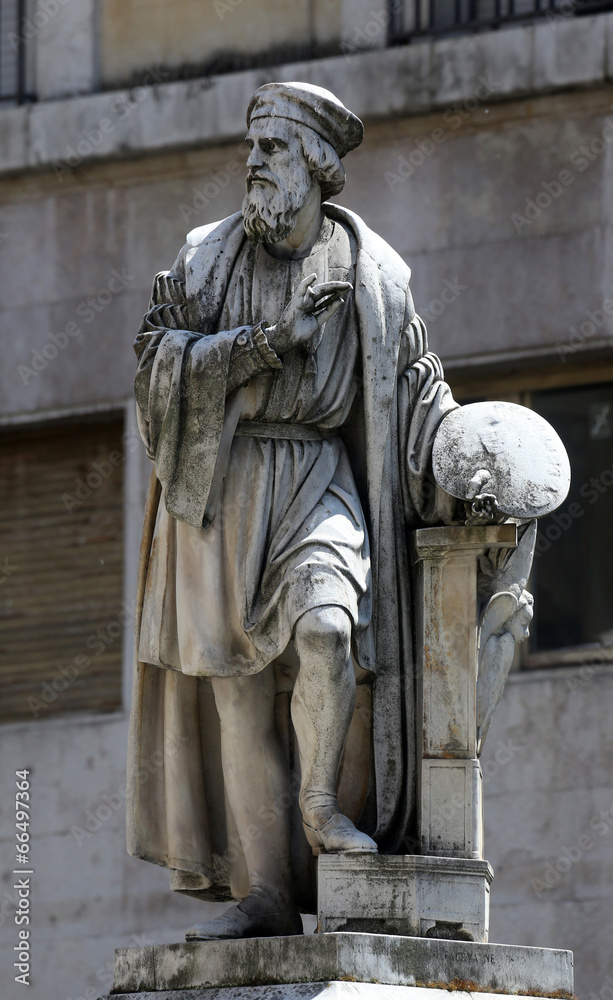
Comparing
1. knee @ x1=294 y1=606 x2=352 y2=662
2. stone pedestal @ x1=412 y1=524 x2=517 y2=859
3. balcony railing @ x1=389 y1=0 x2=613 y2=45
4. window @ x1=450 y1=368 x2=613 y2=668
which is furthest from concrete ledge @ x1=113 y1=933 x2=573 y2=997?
balcony railing @ x1=389 y1=0 x2=613 y2=45

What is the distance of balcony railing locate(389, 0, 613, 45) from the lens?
17266 millimetres

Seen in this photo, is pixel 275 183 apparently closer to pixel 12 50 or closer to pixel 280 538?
pixel 280 538

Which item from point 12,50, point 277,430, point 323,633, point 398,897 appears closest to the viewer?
point 398,897

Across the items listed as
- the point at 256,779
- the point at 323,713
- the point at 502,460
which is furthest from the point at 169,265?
the point at 323,713

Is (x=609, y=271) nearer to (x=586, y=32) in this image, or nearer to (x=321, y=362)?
(x=586, y=32)

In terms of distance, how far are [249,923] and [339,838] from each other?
45cm

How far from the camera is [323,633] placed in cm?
931

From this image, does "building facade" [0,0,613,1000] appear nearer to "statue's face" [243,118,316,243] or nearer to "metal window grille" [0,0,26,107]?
"metal window grille" [0,0,26,107]

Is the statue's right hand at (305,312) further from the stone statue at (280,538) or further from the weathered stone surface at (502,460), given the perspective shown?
the weathered stone surface at (502,460)

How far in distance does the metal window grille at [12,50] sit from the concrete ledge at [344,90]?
446mm

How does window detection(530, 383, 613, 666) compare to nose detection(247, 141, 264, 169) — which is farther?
window detection(530, 383, 613, 666)

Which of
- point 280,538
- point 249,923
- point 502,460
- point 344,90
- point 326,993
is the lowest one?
point 326,993

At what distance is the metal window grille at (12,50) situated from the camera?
18750 mm

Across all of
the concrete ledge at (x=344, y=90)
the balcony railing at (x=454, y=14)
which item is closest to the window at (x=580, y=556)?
the concrete ledge at (x=344, y=90)
